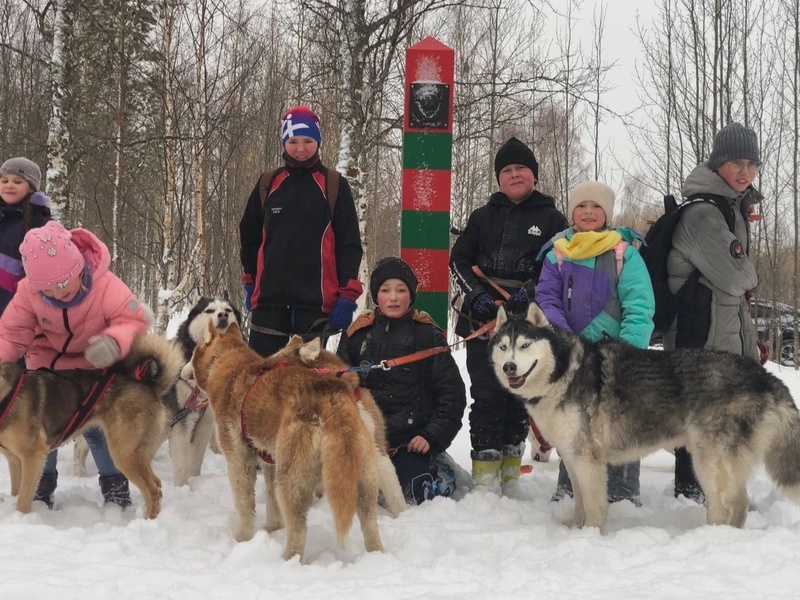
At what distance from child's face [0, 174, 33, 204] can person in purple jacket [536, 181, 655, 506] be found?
11.6 ft

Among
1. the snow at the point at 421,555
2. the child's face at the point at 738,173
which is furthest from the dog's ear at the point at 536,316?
the child's face at the point at 738,173

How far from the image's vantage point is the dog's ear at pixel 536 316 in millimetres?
3205

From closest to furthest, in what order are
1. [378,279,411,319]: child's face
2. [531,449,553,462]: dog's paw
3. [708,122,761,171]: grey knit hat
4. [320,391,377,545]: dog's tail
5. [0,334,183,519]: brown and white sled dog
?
[320,391,377,545]: dog's tail, [0,334,183,519]: brown and white sled dog, [708,122,761,171]: grey knit hat, [378,279,411,319]: child's face, [531,449,553,462]: dog's paw

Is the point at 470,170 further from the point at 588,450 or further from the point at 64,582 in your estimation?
the point at 64,582

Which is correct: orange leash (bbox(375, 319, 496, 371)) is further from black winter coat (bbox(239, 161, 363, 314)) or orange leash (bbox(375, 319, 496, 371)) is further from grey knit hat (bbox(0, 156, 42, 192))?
grey knit hat (bbox(0, 156, 42, 192))

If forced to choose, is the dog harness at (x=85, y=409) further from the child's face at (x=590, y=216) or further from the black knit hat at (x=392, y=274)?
the child's face at (x=590, y=216)

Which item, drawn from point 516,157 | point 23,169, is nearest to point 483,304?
point 516,157

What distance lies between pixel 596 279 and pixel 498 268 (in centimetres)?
74

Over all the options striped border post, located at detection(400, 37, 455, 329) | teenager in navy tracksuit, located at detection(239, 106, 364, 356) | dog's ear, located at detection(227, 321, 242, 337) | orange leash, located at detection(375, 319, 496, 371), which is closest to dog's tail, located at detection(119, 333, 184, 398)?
dog's ear, located at detection(227, 321, 242, 337)

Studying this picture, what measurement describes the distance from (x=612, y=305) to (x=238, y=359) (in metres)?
2.25

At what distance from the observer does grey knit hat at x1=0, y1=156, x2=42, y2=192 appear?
389 cm

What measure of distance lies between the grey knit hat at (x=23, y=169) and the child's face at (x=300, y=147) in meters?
1.67

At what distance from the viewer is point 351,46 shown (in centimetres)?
852

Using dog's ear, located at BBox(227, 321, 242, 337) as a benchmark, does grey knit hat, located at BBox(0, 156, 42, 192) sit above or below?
above
